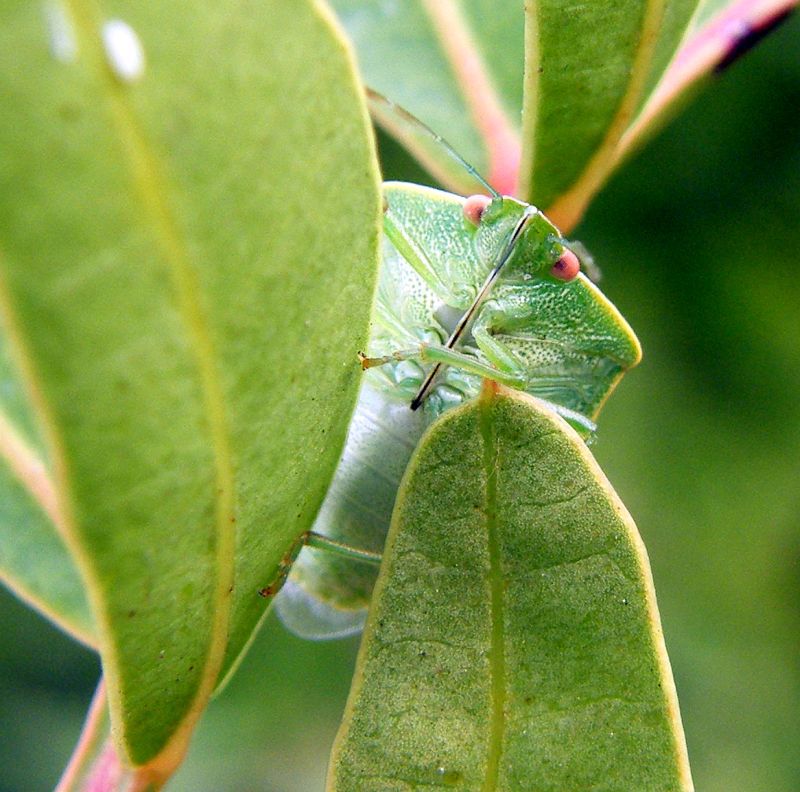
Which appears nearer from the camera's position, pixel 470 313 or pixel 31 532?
pixel 31 532

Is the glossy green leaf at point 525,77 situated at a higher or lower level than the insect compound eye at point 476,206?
higher

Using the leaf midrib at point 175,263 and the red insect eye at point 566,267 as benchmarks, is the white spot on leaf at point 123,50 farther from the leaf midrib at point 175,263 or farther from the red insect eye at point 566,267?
the red insect eye at point 566,267

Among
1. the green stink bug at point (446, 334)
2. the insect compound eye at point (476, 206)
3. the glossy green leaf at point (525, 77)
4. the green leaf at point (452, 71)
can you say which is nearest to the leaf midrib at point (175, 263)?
the glossy green leaf at point (525, 77)

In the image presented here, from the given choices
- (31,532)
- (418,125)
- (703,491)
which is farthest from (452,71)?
(703,491)

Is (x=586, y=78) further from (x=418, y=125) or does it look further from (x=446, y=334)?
(x=446, y=334)

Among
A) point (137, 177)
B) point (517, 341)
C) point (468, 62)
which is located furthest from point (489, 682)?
point (468, 62)
